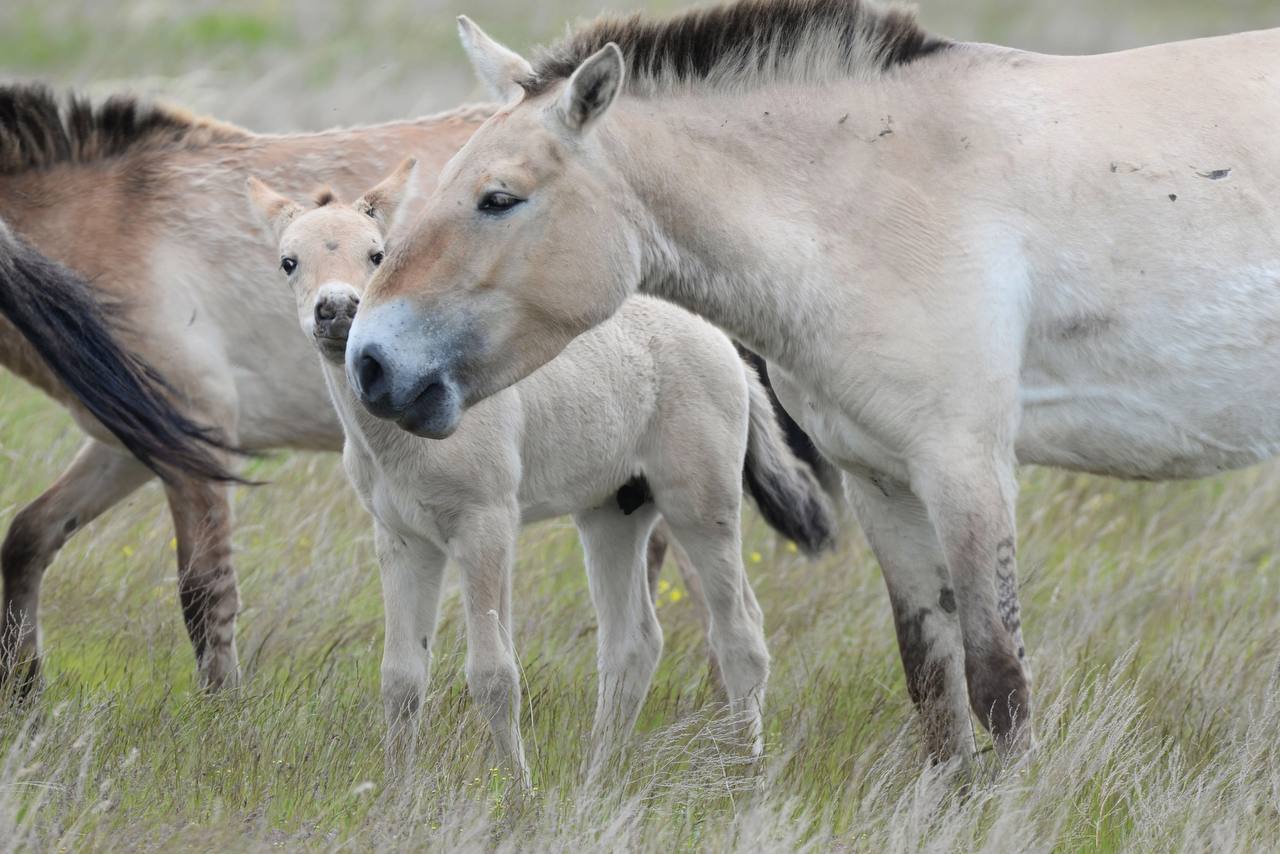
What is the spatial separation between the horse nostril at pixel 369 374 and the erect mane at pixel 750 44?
0.79m

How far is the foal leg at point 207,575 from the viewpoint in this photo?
18.0ft

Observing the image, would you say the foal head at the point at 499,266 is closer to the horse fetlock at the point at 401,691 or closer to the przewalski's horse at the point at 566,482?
the przewalski's horse at the point at 566,482

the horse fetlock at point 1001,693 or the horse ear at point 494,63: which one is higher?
the horse ear at point 494,63

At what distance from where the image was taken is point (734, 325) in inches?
163

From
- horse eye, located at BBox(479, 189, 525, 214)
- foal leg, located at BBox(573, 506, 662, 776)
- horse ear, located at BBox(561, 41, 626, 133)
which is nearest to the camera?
horse ear, located at BBox(561, 41, 626, 133)

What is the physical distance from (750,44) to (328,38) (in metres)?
15.2

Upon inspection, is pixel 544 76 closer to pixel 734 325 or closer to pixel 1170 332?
pixel 734 325

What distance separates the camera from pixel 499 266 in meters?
3.77

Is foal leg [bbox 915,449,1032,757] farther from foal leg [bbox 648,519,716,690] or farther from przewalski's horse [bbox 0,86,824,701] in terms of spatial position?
foal leg [bbox 648,519,716,690]

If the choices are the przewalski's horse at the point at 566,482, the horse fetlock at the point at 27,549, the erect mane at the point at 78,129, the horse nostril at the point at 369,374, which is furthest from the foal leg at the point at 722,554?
the erect mane at the point at 78,129

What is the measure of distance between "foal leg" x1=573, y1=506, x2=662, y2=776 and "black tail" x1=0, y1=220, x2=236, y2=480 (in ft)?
4.22

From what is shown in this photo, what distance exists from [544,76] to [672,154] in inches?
14.4

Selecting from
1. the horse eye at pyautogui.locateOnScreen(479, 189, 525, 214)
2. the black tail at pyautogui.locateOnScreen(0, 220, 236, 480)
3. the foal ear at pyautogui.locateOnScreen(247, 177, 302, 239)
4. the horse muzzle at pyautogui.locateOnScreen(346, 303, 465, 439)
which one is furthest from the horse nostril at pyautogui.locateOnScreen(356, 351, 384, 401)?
the foal ear at pyautogui.locateOnScreen(247, 177, 302, 239)

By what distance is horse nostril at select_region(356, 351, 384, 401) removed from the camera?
12.1ft
